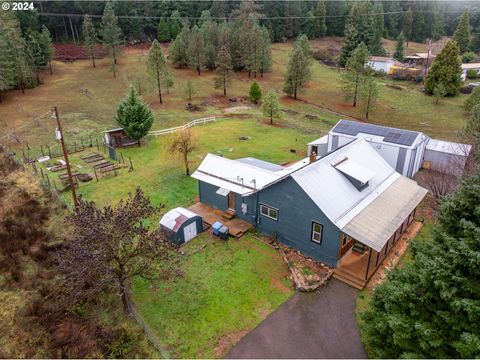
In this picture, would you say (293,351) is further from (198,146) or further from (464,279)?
(198,146)

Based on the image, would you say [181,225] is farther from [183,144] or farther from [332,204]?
[183,144]

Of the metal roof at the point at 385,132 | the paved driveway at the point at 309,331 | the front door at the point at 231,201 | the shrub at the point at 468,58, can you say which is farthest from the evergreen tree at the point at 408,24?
the paved driveway at the point at 309,331

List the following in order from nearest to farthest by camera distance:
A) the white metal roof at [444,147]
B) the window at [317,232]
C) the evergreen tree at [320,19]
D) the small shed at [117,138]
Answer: the window at [317,232]
the white metal roof at [444,147]
the small shed at [117,138]
the evergreen tree at [320,19]

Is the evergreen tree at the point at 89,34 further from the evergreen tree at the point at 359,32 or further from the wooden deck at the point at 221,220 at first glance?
the wooden deck at the point at 221,220

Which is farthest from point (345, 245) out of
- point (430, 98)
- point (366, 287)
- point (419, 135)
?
point (430, 98)

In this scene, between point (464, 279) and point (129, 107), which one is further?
point (129, 107)

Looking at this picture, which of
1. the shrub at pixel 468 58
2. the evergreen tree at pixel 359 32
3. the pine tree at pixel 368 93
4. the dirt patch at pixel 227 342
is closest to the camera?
the dirt patch at pixel 227 342
